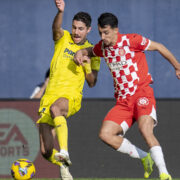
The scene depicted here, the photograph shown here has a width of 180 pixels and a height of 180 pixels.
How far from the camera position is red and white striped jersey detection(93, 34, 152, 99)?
28.9 ft

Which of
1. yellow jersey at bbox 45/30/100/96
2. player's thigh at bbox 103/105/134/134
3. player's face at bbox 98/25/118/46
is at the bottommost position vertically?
player's thigh at bbox 103/105/134/134

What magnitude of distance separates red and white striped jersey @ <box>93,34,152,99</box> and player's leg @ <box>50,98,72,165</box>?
2.54 ft

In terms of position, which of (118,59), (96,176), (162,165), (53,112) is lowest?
(96,176)

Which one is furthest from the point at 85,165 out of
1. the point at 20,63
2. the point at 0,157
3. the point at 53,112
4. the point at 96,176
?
the point at 20,63

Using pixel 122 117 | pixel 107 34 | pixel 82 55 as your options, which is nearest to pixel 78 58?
pixel 82 55

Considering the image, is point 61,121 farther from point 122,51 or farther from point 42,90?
point 42,90

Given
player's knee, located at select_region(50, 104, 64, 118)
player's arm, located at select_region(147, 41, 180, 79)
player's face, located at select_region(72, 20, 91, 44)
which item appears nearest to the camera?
player's arm, located at select_region(147, 41, 180, 79)

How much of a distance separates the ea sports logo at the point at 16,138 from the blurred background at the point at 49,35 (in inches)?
150

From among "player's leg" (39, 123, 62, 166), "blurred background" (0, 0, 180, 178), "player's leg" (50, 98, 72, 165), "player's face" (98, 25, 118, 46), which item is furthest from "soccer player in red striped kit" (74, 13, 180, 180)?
"blurred background" (0, 0, 180, 178)

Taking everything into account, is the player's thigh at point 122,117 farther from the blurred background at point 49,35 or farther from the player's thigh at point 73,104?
the blurred background at point 49,35

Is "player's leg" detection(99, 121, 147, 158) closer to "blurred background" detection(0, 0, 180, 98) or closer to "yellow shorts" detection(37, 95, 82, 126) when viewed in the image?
"yellow shorts" detection(37, 95, 82, 126)

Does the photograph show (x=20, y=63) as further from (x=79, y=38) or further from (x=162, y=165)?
(x=162, y=165)

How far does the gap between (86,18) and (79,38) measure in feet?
0.93

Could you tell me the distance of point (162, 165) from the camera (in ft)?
27.8
